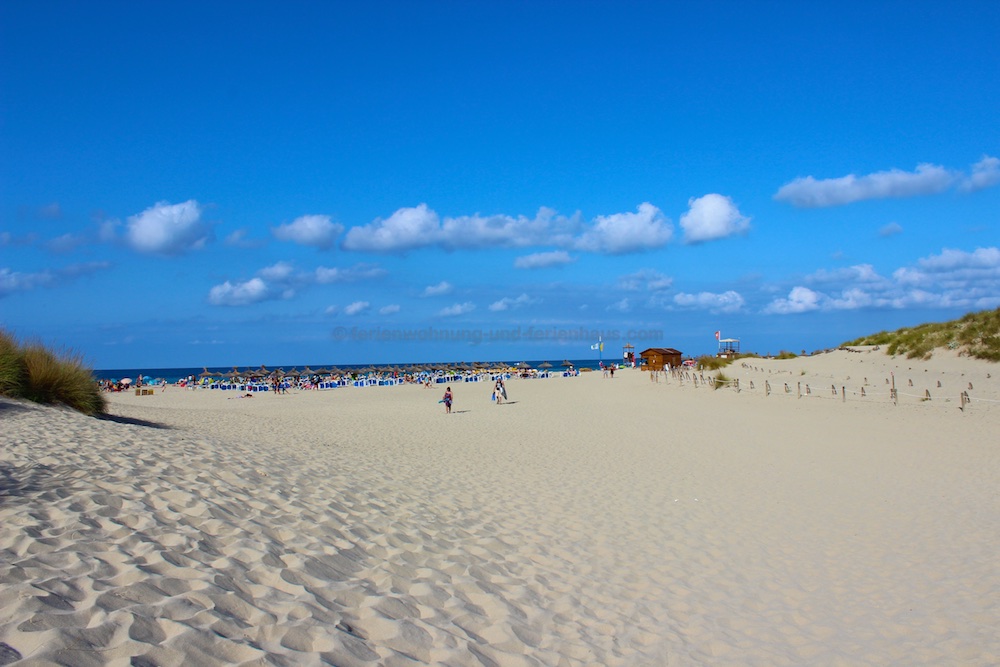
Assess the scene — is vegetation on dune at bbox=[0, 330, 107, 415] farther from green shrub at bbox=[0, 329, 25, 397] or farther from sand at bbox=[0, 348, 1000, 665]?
sand at bbox=[0, 348, 1000, 665]

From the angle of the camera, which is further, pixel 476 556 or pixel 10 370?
pixel 10 370

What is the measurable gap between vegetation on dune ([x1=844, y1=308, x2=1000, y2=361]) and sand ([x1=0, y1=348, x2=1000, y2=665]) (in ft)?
57.7

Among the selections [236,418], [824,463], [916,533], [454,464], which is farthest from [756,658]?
[236,418]

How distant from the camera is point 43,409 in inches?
461

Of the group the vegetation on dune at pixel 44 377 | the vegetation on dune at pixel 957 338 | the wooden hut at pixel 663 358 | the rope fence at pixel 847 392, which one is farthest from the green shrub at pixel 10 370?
the wooden hut at pixel 663 358

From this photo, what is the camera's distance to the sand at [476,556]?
3799mm

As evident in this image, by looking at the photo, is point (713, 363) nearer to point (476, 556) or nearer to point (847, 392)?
point (847, 392)

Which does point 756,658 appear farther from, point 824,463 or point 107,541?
point 824,463

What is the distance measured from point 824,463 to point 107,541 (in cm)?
1280

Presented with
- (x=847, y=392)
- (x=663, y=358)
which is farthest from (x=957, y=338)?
(x=663, y=358)

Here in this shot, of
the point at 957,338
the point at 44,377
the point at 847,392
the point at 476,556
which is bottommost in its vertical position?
the point at 476,556

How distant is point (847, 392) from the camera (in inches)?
1037

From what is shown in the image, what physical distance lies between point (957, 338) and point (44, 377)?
34936 millimetres

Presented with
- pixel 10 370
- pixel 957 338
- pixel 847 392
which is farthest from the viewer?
pixel 957 338
